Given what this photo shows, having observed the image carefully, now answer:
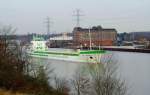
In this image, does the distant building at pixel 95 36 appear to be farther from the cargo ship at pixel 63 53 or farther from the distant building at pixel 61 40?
the cargo ship at pixel 63 53

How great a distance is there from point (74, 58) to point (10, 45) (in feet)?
69.0

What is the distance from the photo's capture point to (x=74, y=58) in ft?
108

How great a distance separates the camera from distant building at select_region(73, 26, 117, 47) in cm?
5428

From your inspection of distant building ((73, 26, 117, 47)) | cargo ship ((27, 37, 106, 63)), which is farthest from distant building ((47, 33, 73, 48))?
cargo ship ((27, 37, 106, 63))

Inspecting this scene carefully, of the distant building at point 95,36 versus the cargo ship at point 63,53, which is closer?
the cargo ship at point 63,53

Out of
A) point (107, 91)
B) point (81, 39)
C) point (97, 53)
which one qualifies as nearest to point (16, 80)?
point (107, 91)

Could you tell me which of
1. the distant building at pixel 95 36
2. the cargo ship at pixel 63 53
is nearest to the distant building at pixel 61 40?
the distant building at pixel 95 36

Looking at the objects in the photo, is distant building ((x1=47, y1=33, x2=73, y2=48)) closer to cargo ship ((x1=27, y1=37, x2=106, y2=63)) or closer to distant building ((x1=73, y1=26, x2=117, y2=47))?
distant building ((x1=73, y1=26, x2=117, y2=47))

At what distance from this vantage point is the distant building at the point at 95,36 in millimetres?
54281

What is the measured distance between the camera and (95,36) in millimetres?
56438

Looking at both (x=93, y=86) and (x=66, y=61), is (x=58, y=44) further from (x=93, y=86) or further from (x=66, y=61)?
(x=93, y=86)

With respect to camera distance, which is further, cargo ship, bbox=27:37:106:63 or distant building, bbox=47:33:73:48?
distant building, bbox=47:33:73:48

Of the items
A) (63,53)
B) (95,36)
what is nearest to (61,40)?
(95,36)

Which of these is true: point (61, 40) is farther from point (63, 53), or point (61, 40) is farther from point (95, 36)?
point (63, 53)
